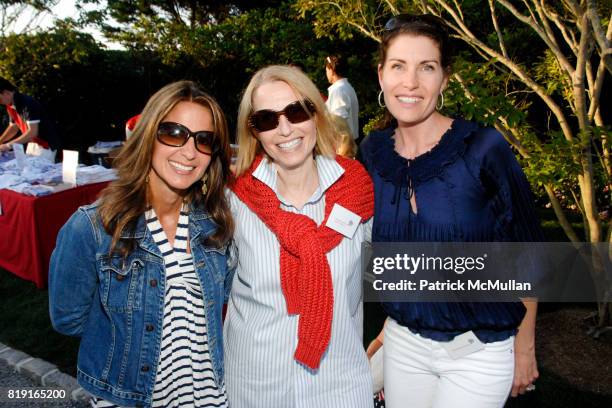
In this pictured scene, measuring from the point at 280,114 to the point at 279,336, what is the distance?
882 mm

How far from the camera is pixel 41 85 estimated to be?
449 inches

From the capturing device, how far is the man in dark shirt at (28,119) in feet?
20.2

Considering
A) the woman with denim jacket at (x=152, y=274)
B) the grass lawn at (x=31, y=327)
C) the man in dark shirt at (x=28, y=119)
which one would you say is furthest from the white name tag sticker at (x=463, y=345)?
the man in dark shirt at (x=28, y=119)

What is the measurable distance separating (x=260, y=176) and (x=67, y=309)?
892mm

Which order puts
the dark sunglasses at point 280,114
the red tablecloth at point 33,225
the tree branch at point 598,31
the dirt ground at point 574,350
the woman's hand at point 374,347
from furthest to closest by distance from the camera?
the red tablecloth at point 33,225
the dirt ground at point 574,350
the tree branch at point 598,31
the woman's hand at point 374,347
the dark sunglasses at point 280,114

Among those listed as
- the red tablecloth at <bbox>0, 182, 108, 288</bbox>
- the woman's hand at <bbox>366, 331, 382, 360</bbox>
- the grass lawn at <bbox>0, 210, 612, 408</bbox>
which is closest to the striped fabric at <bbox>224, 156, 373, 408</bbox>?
the woman's hand at <bbox>366, 331, 382, 360</bbox>

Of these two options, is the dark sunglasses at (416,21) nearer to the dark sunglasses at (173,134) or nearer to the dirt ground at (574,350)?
the dark sunglasses at (173,134)

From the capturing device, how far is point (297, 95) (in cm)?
202

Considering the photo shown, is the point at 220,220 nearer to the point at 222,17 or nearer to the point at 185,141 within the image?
the point at 185,141

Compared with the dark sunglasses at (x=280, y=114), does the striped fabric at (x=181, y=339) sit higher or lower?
lower

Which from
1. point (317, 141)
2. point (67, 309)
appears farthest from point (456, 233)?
point (67, 309)

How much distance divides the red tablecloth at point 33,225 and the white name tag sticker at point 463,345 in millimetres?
3839

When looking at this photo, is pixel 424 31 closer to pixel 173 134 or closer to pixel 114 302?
pixel 173 134

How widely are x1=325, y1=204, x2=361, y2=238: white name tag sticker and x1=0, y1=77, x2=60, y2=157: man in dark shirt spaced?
5462 millimetres
